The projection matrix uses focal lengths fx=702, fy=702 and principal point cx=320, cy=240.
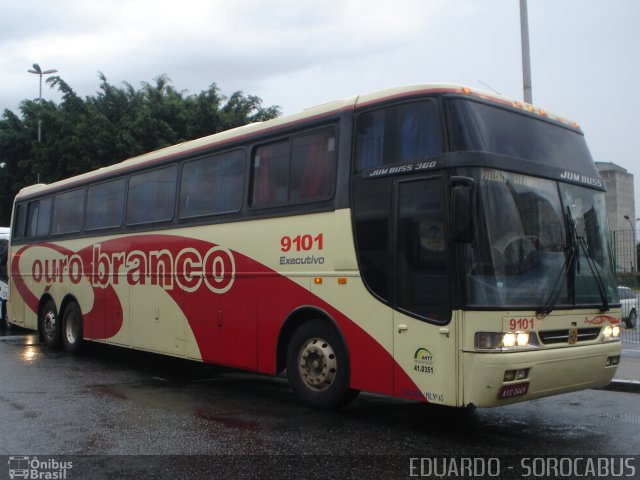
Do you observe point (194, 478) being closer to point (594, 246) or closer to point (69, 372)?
point (594, 246)

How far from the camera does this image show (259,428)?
281 inches

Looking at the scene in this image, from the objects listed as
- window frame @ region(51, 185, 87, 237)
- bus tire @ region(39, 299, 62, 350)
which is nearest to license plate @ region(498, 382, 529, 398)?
window frame @ region(51, 185, 87, 237)

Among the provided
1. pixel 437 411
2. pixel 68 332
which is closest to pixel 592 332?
pixel 437 411

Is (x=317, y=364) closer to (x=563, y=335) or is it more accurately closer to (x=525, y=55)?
(x=563, y=335)

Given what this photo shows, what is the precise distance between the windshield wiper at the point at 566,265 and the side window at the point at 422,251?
96 cm

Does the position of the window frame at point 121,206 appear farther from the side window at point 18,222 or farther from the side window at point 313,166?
the side window at point 313,166

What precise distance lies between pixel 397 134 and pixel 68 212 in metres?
8.91

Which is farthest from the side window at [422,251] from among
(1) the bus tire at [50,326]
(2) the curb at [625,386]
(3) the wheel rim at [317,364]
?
(1) the bus tire at [50,326]

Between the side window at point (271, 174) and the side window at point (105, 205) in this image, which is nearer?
the side window at point (271, 174)

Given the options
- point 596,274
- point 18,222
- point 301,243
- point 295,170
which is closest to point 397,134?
point 295,170

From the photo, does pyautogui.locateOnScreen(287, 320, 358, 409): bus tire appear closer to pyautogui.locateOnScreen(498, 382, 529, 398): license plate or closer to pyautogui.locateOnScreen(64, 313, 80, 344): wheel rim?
pyautogui.locateOnScreen(498, 382, 529, 398): license plate

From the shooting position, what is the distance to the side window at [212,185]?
9383 millimetres

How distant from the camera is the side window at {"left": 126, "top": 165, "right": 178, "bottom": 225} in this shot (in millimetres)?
10797

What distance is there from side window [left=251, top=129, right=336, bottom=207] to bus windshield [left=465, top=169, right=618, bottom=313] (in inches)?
79.2
